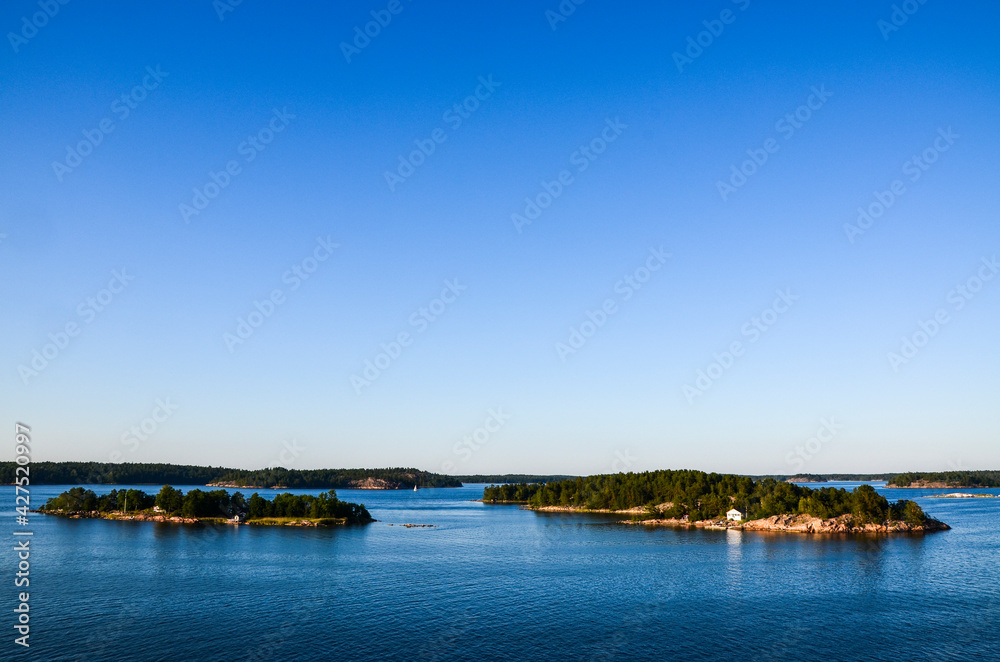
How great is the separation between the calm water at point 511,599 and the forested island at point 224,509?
30541 mm

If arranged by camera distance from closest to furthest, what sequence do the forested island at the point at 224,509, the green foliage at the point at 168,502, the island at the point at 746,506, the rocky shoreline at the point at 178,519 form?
the island at the point at 746,506 → the rocky shoreline at the point at 178,519 → the forested island at the point at 224,509 → the green foliage at the point at 168,502

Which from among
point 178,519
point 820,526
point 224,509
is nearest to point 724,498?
point 820,526

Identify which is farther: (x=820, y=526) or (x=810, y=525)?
(x=810, y=525)

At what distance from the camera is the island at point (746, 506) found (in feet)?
410

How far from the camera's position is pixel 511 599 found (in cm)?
6456

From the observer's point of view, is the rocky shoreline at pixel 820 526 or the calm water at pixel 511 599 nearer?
the calm water at pixel 511 599

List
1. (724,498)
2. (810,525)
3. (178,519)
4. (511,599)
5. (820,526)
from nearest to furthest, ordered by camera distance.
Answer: (511,599) < (820,526) < (810,525) < (178,519) < (724,498)

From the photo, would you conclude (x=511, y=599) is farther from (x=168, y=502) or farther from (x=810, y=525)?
(x=168, y=502)

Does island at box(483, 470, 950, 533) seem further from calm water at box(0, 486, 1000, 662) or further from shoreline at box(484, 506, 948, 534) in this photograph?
calm water at box(0, 486, 1000, 662)

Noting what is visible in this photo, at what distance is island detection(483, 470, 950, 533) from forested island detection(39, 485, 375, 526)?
67.1 meters

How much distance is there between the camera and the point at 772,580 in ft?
243

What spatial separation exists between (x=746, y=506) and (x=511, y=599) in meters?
96.4

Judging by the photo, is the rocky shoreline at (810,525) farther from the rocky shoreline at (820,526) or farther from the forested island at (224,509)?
the forested island at (224,509)

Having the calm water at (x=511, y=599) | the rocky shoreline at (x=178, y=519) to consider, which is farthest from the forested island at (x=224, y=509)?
the calm water at (x=511, y=599)
